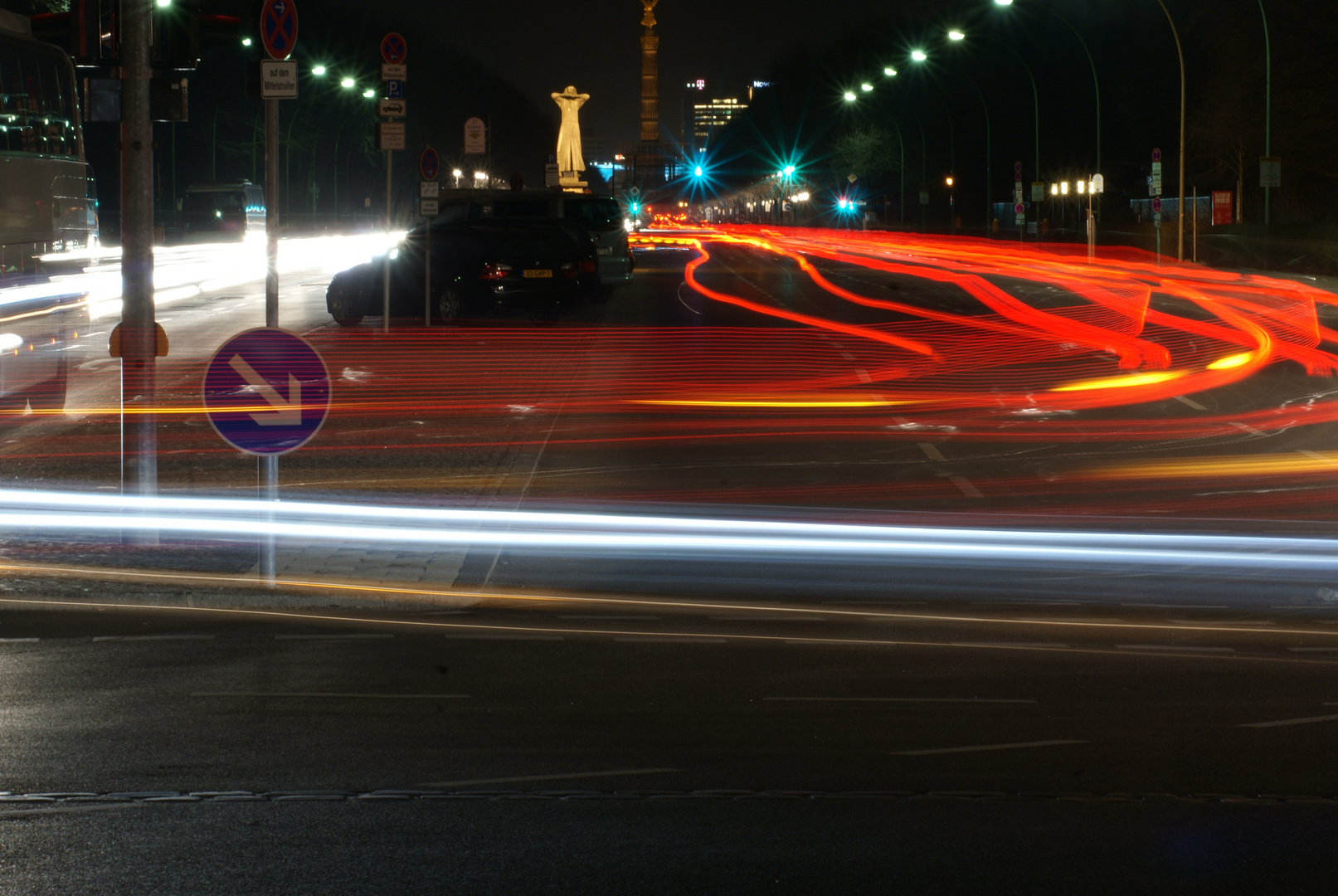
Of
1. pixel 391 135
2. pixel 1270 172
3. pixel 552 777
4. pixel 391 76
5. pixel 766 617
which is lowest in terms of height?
pixel 552 777

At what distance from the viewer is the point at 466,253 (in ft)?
99.6

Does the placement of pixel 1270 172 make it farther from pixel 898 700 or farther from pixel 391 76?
pixel 898 700

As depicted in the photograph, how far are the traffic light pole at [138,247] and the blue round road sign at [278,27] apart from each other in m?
3.12

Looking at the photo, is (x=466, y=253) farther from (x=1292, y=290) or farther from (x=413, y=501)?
(x=413, y=501)

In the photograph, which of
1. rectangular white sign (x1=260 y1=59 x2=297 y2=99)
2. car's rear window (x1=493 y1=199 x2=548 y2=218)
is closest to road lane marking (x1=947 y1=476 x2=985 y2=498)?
rectangular white sign (x1=260 y1=59 x2=297 y2=99)

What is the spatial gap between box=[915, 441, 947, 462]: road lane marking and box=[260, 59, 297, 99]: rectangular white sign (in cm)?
593

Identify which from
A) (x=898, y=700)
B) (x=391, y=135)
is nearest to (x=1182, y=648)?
(x=898, y=700)

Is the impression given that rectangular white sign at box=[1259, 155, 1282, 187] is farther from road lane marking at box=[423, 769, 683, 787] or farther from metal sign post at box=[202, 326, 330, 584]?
road lane marking at box=[423, 769, 683, 787]

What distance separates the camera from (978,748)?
609 cm

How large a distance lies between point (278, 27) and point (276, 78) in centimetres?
40

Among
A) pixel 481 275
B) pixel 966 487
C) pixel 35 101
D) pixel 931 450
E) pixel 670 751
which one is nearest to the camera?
pixel 670 751

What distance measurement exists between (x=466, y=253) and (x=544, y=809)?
2558cm

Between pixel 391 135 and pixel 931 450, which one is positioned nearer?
pixel 931 450

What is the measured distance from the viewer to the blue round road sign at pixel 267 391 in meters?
8.92
